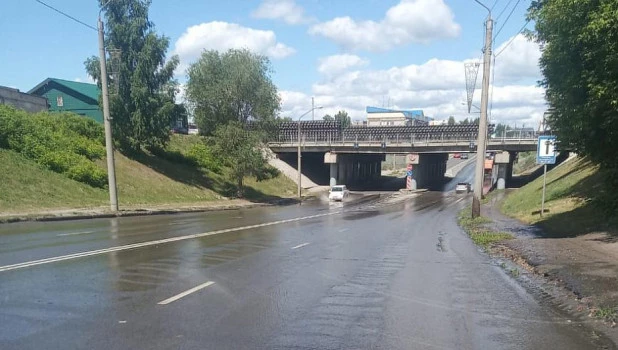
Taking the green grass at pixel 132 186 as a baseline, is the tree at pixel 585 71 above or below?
above

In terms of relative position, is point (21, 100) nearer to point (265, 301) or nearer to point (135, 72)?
point (135, 72)

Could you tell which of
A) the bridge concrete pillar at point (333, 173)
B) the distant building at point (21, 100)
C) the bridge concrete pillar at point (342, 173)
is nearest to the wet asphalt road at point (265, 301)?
A: the distant building at point (21, 100)

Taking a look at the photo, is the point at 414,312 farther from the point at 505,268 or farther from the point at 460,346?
the point at 505,268

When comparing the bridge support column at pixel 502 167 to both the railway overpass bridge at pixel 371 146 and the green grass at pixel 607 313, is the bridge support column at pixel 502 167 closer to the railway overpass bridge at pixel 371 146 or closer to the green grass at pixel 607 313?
the railway overpass bridge at pixel 371 146

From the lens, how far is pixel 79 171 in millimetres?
29625

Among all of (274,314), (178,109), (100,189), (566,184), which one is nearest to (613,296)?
(274,314)

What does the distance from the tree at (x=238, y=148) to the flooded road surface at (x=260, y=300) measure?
28766 millimetres

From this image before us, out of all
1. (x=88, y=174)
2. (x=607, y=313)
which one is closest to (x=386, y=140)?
(x=88, y=174)

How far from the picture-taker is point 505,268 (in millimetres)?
10320

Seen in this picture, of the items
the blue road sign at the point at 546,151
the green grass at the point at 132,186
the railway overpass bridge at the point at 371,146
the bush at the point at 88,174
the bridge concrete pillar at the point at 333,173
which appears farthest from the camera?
the bridge concrete pillar at the point at 333,173

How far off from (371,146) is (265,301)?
59.1m

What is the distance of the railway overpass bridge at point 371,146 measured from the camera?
61.5m

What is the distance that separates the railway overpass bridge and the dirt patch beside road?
4216cm

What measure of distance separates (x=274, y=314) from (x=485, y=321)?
108 inches
